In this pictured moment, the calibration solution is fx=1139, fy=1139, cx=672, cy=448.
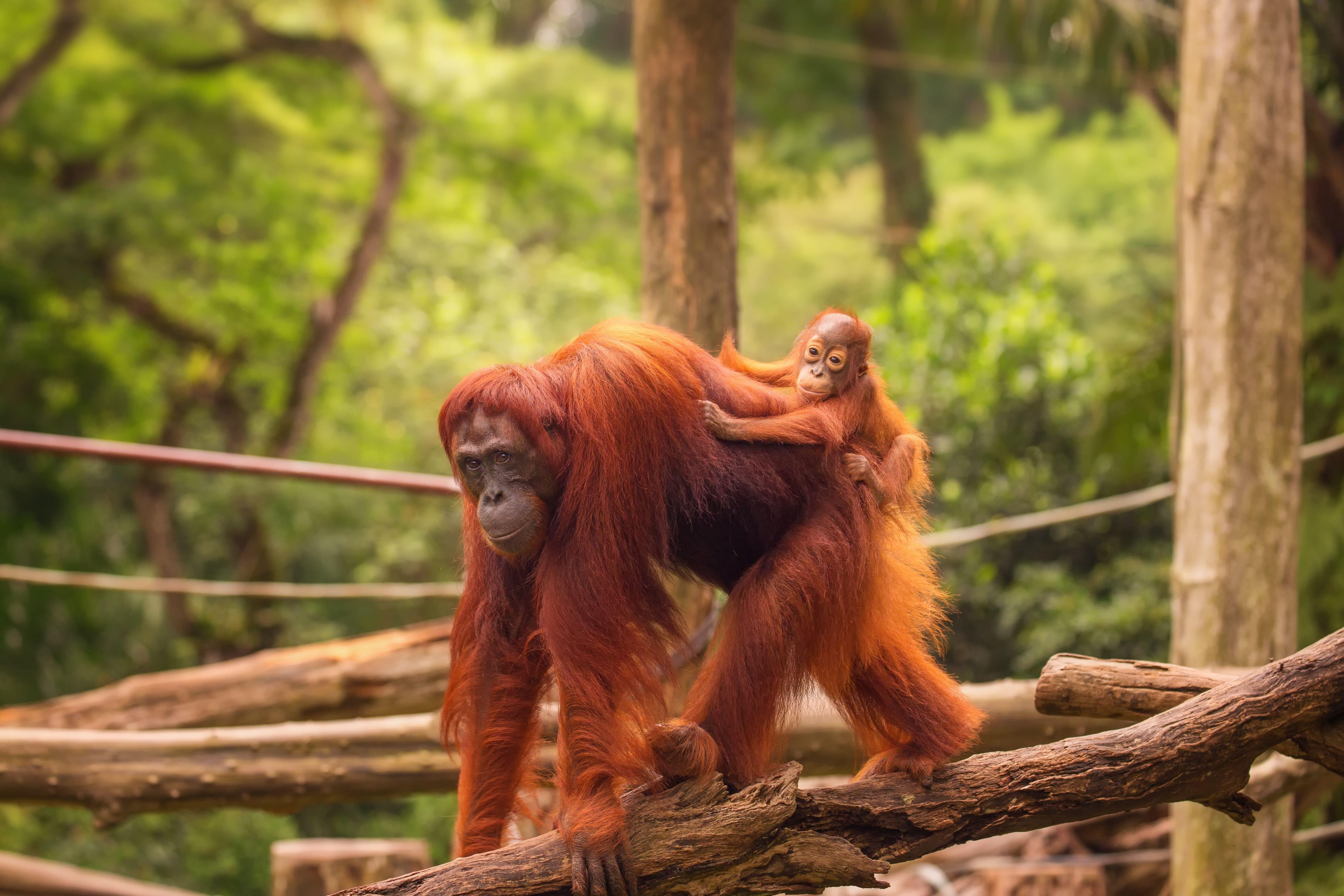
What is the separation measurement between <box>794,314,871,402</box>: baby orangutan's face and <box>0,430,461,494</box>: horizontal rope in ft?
6.28

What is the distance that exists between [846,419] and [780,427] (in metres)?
0.20

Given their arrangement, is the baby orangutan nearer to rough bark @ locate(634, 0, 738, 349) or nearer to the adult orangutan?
the adult orangutan

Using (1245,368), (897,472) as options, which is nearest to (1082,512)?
(1245,368)

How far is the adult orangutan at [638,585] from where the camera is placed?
8.07 ft

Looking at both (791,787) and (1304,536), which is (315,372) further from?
(791,787)

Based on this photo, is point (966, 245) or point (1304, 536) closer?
point (1304, 536)

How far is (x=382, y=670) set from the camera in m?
4.75

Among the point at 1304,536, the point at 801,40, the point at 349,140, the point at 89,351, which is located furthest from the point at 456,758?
the point at 801,40

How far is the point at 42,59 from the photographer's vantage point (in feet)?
29.6

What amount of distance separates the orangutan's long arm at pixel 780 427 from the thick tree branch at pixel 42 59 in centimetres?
856

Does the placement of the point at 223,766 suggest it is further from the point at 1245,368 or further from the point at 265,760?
the point at 1245,368

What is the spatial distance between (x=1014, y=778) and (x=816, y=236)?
14600 mm

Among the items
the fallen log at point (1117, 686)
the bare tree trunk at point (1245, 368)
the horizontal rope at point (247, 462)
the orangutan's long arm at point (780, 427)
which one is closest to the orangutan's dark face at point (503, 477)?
the orangutan's long arm at point (780, 427)

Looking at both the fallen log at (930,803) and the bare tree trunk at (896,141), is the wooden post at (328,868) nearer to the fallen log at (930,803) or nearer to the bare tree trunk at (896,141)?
the fallen log at (930,803)
